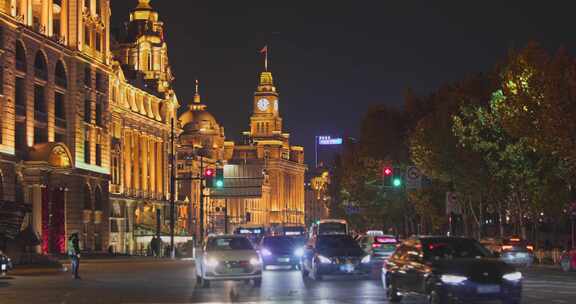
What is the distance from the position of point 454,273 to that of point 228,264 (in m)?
11.8

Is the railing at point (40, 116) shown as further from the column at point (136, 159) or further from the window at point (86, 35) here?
the column at point (136, 159)

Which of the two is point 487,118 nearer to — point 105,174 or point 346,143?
point 105,174

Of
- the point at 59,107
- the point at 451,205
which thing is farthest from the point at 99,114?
the point at 451,205

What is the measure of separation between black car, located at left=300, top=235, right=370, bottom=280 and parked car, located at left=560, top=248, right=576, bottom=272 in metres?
11.2

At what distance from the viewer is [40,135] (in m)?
71.8

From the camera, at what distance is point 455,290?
21359mm

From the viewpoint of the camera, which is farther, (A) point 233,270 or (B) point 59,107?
(B) point 59,107

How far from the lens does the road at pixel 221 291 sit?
26.6m

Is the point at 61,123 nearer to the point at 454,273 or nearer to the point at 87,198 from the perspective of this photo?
the point at 87,198

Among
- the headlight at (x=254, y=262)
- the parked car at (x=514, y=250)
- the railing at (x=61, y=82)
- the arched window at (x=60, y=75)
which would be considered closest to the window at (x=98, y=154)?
the railing at (x=61, y=82)

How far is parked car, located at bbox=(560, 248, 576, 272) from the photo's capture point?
43588mm

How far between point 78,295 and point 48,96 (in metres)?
44.6

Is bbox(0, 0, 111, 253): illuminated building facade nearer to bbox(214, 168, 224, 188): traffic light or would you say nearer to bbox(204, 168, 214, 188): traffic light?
bbox(204, 168, 214, 188): traffic light

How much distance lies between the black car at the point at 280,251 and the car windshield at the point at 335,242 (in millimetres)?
8889
